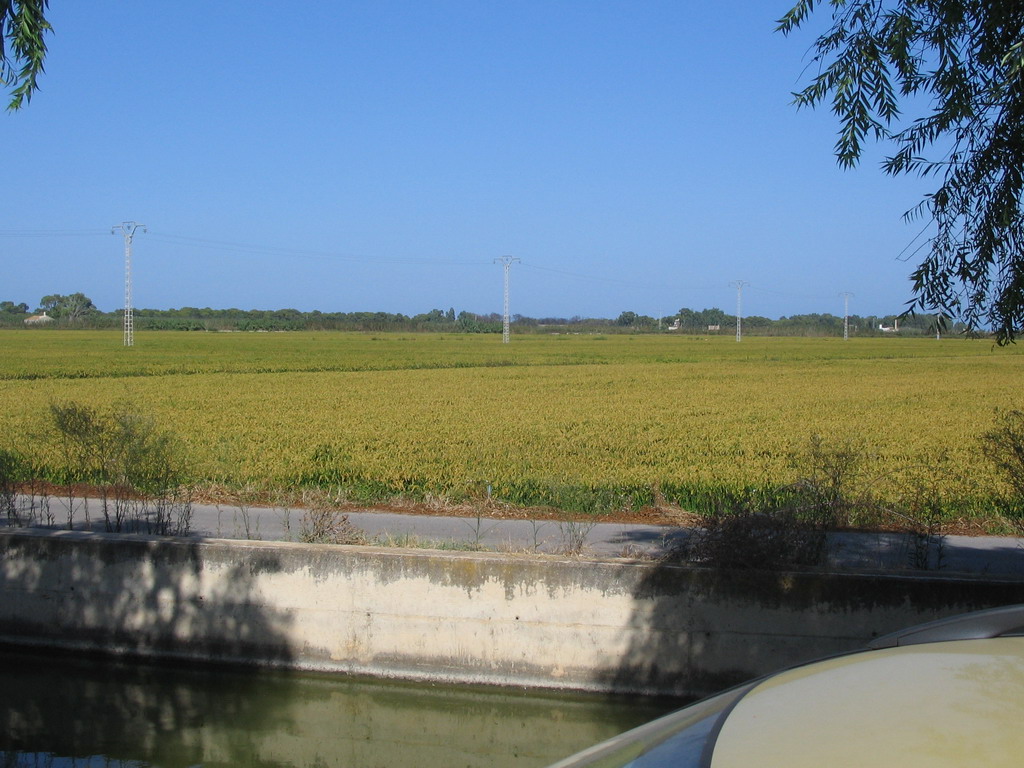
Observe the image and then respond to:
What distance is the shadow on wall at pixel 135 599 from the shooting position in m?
8.06

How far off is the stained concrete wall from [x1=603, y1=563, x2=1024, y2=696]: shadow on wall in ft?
0.03

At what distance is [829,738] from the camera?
5.51ft

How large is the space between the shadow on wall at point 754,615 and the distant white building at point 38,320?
6454 inches

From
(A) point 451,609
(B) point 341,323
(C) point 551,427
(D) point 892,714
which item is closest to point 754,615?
(A) point 451,609

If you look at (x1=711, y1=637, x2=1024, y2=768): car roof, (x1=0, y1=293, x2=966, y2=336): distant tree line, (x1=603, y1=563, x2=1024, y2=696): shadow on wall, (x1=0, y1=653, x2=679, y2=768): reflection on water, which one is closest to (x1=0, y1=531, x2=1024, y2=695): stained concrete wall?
(x1=603, y1=563, x2=1024, y2=696): shadow on wall

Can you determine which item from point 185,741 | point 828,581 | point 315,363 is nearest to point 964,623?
point 828,581

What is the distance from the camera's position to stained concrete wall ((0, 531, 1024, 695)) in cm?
744

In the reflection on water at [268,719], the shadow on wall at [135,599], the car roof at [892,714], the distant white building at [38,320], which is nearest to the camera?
the car roof at [892,714]

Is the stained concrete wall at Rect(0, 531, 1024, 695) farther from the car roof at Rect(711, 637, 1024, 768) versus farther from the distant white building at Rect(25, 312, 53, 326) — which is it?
the distant white building at Rect(25, 312, 53, 326)

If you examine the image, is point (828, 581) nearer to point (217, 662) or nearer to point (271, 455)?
point (217, 662)

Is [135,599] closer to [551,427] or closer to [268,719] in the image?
[268,719]

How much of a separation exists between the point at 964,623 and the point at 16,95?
7267mm

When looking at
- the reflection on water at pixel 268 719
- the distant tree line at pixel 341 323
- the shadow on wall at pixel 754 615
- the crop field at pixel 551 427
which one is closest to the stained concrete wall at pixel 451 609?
the shadow on wall at pixel 754 615

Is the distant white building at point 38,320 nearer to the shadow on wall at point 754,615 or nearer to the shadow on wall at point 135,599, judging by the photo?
the shadow on wall at point 135,599
